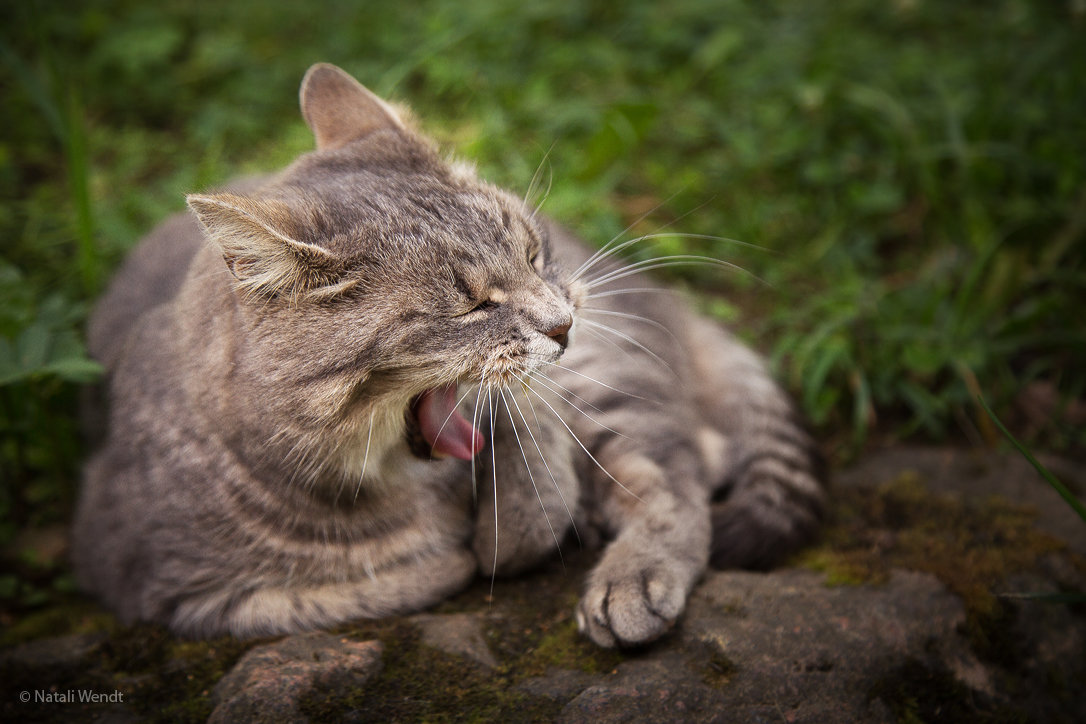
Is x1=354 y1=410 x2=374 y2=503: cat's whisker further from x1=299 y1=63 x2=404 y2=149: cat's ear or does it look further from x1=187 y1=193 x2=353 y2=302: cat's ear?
x1=299 y1=63 x2=404 y2=149: cat's ear

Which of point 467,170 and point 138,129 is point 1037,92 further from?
point 138,129

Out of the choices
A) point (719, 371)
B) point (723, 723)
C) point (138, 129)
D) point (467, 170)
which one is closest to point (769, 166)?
point (719, 371)

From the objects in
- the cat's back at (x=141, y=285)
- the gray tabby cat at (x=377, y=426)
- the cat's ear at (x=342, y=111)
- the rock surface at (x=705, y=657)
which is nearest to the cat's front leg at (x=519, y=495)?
the gray tabby cat at (x=377, y=426)

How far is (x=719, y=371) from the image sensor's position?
306 cm

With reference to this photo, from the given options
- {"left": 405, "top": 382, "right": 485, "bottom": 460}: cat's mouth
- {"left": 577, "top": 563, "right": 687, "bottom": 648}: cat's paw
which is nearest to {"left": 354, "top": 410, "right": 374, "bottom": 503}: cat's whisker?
{"left": 405, "top": 382, "right": 485, "bottom": 460}: cat's mouth

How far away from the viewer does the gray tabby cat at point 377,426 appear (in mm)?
1750

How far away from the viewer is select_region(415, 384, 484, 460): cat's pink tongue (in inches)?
77.8

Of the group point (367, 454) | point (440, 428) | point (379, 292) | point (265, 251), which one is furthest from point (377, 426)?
point (265, 251)

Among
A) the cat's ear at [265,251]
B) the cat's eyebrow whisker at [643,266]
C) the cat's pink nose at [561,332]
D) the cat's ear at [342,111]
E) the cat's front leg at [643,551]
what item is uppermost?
the cat's ear at [342,111]

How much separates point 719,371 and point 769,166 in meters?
1.40

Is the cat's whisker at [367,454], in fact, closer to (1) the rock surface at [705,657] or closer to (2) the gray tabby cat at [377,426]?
(2) the gray tabby cat at [377,426]

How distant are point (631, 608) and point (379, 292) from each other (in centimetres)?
98

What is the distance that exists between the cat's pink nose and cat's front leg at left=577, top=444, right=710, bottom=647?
0.60 m

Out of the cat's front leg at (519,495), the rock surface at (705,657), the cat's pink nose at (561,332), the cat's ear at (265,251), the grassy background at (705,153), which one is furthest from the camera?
the grassy background at (705,153)
